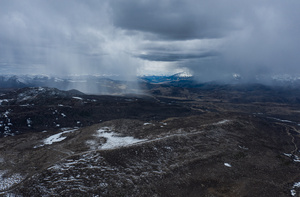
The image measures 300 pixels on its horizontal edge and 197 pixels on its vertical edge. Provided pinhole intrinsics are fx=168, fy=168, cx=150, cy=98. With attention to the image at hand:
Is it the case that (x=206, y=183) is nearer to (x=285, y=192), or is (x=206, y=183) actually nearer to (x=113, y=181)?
(x=285, y=192)

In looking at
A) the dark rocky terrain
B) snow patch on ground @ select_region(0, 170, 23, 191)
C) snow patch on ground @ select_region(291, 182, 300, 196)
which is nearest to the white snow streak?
the dark rocky terrain

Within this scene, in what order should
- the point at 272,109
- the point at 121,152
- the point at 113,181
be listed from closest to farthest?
the point at 113,181 → the point at 121,152 → the point at 272,109

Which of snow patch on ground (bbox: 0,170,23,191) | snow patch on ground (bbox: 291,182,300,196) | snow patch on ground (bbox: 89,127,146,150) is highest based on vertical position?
snow patch on ground (bbox: 89,127,146,150)

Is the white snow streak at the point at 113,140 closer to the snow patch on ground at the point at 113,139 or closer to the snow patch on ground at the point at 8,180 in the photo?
the snow patch on ground at the point at 113,139

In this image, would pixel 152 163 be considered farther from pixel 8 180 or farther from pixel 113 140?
pixel 8 180

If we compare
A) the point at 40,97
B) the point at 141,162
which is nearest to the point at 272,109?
the point at 141,162

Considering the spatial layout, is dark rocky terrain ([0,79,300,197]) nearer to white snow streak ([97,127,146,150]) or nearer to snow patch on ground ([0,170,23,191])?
white snow streak ([97,127,146,150])

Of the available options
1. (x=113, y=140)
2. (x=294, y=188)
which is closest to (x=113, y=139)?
(x=113, y=140)
